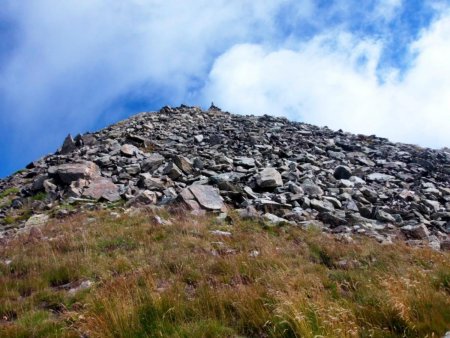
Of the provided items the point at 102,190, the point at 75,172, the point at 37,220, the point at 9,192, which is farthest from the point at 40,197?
the point at 37,220

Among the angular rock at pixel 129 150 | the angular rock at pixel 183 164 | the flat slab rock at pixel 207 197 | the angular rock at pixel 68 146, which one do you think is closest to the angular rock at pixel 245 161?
the angular rock at pixel 183 164

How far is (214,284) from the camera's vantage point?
7.15 meters

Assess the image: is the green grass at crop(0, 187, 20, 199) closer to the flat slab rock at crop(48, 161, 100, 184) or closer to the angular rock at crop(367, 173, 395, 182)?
the flat slab rock at crop(48, 161, 100, 184)

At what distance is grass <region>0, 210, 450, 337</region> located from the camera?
17.1 ft

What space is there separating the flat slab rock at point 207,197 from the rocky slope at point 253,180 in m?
0.03

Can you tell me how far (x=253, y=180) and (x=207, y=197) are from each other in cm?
304

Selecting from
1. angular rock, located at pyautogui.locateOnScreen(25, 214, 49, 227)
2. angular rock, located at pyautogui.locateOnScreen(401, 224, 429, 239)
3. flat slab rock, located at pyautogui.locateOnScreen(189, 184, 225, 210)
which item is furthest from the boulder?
angular rock, located at pyautogui.locateOnScreen(25, 214, 49, 227)

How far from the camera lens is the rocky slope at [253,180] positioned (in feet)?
44.2

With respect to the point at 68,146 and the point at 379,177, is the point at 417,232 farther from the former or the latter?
the point at 68,146

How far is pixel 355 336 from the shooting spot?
4.57 m

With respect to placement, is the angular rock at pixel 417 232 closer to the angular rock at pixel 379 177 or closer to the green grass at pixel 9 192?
the angular rock at pixel 379 177

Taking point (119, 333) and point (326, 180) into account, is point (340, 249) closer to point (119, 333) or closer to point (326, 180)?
point (119, 333)

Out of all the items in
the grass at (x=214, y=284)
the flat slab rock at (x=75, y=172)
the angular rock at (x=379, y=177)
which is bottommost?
the grass at (x=214, y=284)

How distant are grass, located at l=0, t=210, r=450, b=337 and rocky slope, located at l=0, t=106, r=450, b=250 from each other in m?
2.43
